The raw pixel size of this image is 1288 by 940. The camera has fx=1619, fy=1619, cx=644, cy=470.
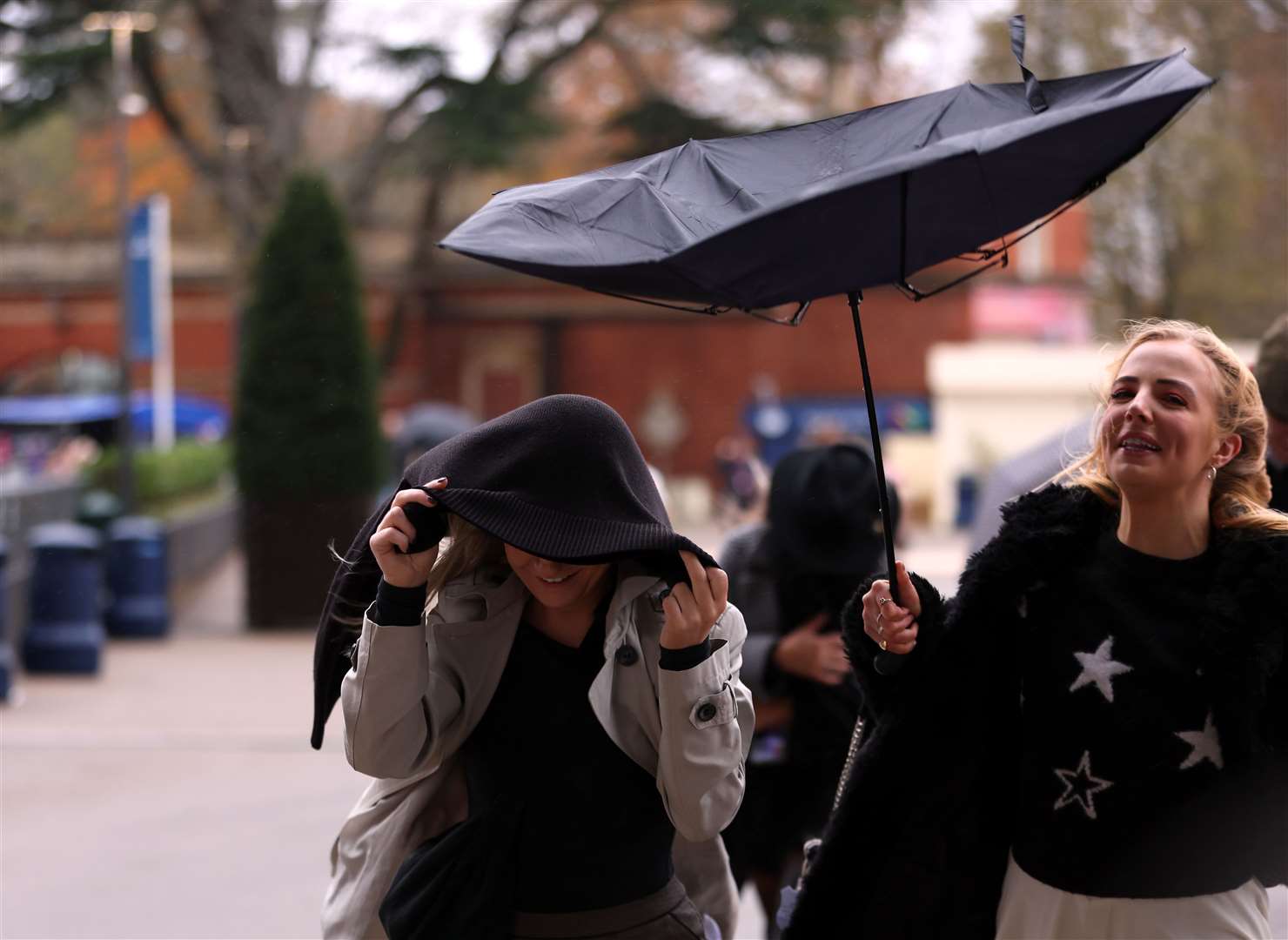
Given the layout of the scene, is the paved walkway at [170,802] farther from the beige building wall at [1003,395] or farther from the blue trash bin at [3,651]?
the beige building wall at [1003,395]

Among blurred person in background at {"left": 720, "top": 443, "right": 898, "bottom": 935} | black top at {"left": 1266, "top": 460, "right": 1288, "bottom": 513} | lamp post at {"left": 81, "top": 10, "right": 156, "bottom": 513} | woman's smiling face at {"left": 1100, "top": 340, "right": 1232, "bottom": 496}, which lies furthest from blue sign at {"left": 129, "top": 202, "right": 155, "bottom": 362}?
woman's smiling face at {"left": 1100, "top": 340, "right": 1232, "bottom": 496}

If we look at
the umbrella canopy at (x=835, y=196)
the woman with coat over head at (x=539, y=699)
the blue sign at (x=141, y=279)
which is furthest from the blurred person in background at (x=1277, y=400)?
the blue sign at (x=141, y=279)

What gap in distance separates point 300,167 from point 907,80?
14502 millimetres

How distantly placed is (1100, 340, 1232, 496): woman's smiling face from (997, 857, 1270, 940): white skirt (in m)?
0.70

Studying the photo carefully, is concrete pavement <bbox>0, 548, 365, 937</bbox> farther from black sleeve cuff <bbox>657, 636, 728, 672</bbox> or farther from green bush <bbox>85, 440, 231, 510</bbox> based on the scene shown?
green bush <bbox>85, 440, 231, 510</bbox>

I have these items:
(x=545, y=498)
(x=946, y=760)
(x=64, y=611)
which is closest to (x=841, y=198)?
(x=545, y=498)

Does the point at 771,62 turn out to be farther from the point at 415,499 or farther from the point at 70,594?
the point at 415,499

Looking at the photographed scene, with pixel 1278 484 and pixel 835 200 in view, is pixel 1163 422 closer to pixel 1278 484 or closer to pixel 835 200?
pixel 835 200

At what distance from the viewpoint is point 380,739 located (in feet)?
9.01

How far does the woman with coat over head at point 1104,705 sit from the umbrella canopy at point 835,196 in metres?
0.55

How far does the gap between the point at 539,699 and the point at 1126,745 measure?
1.01m

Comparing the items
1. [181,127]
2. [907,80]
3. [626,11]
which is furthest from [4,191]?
[907,80]

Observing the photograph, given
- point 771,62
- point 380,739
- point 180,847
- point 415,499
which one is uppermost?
point 771,62

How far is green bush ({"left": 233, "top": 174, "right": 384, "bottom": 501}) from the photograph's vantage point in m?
14.8
